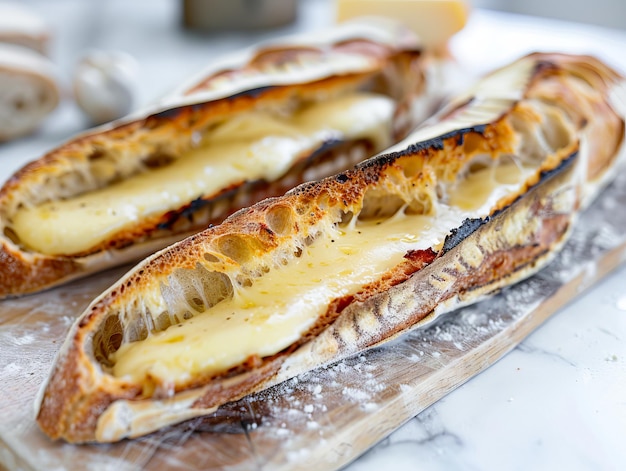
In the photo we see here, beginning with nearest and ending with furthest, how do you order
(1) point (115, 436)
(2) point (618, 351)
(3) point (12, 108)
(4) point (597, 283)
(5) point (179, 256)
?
(1) point (115, 436) < (5) point (179, 256) < (2) point (618, 351) < (4) point (597, 283) < (3) point (12, 108)

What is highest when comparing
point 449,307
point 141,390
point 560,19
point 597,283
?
point 141,390

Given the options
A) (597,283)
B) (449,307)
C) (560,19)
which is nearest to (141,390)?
(449,307)

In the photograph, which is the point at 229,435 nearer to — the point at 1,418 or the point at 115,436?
the point at 115,436

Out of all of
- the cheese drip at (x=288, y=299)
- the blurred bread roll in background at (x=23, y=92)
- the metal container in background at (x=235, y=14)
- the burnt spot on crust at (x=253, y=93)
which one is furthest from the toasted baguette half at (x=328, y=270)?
the metal container in background at (x=235, y=14)

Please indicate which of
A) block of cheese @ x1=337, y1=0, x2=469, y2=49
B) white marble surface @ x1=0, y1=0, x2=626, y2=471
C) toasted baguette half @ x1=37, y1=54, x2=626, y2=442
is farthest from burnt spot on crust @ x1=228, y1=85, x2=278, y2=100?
block of cheese @ x1=337, y1=0, x2=469, y2=49

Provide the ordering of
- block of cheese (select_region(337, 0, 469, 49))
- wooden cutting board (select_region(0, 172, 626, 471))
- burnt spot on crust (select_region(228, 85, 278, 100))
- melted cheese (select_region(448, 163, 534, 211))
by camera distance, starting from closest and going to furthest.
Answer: wooden cutting board (select_region(0, 172, 626, 471)) < melted cheese (select_region(448, 163, 534, 211)) < burnt spot on crust (select_region(228, 85, 278, 100)) < block of cheese (select_region(337, 0, 469, 49))

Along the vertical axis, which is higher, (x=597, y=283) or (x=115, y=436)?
(x=115, y=436)

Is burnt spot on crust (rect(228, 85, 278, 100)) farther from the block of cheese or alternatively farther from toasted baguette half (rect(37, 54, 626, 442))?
the block of cheese

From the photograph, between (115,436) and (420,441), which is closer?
(115,436)

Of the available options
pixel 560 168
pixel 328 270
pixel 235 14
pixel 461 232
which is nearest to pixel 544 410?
pixel 461 232
